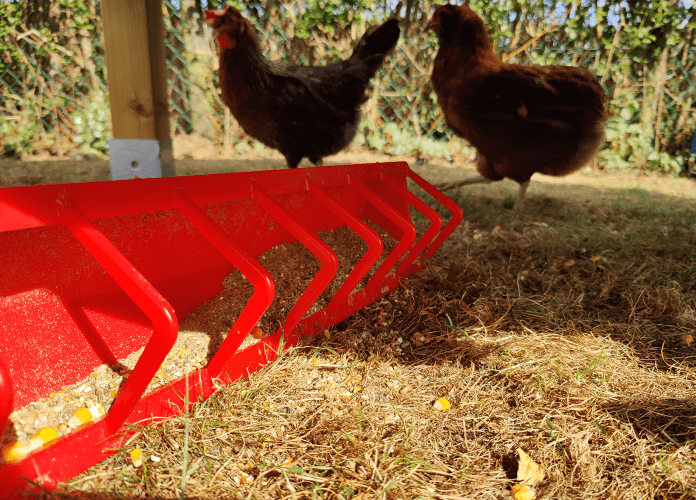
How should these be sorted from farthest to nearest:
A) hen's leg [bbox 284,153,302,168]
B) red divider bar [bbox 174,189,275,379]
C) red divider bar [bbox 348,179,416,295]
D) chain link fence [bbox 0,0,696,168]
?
chain link fence [bbox 0,0,696,168]
hen's leg [bbox 284,153,302,168]
red divider bar [bbox 348,179,416,295]
red divider bar [bbox 174,189,275,379]

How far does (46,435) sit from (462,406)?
903 millimetres

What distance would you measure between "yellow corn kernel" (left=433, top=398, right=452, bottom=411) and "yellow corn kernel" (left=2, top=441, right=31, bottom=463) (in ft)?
2.81

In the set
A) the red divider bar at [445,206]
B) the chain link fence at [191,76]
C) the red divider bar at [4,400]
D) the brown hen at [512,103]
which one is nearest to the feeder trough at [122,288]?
the red divider bar at [4,400]

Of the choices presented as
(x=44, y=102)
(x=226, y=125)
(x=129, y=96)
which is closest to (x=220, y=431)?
(x=129, y=96)

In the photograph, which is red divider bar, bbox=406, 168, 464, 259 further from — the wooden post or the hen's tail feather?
the hen's tail feather

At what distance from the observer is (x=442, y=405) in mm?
1022

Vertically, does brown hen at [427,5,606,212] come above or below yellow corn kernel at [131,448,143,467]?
above

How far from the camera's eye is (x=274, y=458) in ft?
2.78

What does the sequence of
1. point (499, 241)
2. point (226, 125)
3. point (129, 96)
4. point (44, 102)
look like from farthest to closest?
point (226, 125)
point (44, 102)
point (499, 241)
point (129, 96)

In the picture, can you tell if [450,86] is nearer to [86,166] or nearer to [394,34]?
[394,34]

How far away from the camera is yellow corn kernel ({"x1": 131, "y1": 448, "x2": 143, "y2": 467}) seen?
77 cm

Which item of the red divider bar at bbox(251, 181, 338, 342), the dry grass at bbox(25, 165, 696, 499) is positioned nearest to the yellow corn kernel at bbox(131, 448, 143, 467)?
the dry grass at bbox(25, 165, 696, 499)

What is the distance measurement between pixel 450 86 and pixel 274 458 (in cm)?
240

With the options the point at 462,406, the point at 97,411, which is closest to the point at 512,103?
the point at 462,406
